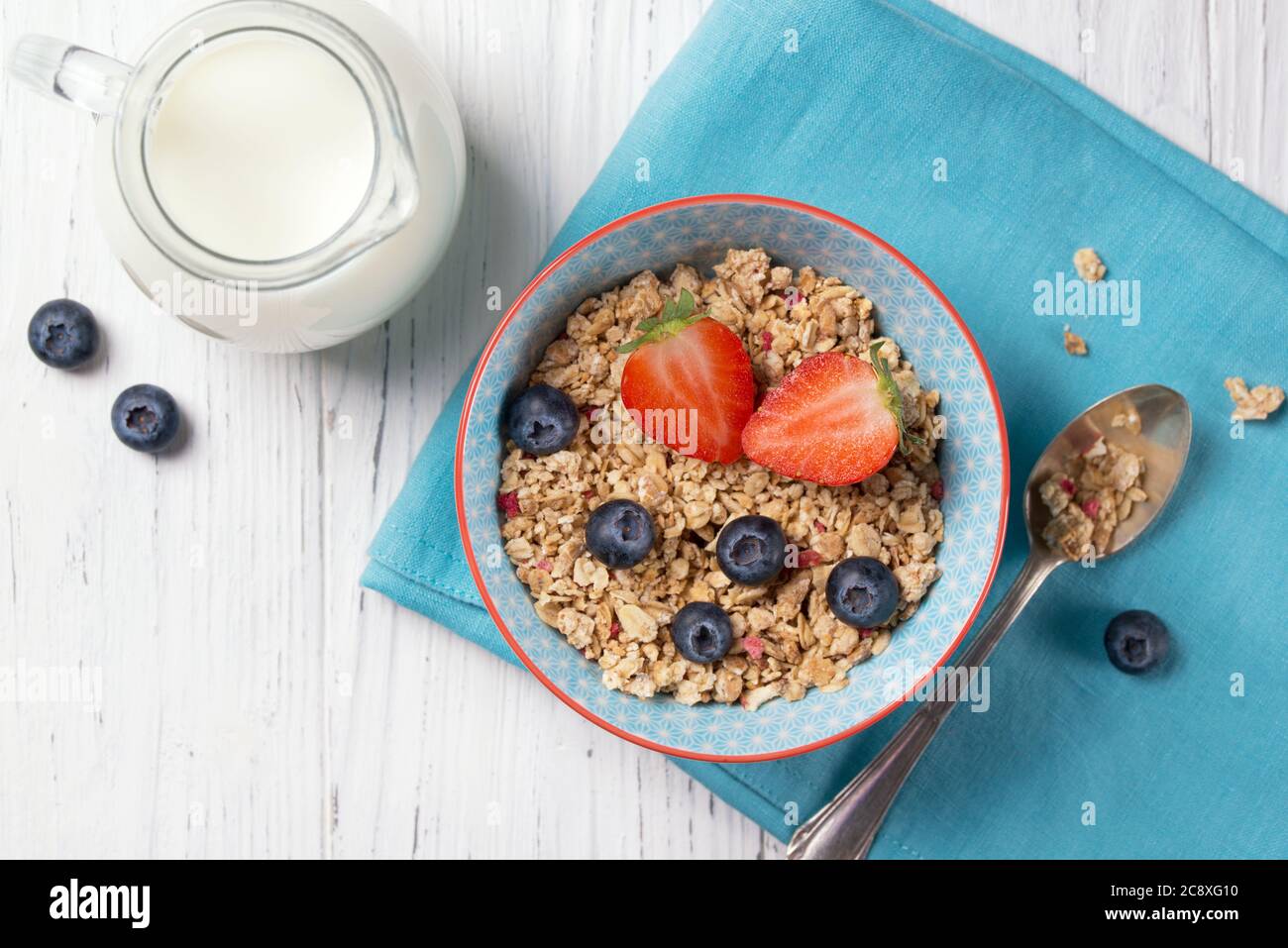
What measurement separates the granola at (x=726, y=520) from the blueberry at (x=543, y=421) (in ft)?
0.05

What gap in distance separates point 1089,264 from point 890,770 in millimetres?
472

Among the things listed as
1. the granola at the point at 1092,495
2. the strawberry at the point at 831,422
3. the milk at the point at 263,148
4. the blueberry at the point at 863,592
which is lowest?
the blueberry at the point at 863,592

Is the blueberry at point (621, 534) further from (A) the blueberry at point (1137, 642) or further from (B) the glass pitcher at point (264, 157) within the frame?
(A) the blueberry at point (1137, 642)

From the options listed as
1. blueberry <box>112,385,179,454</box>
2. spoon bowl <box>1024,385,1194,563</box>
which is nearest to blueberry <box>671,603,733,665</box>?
spoon bowl <box>1024,385,1194,563</box>

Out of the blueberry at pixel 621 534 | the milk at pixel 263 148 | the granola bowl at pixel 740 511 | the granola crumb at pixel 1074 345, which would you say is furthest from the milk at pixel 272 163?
the granola crumb at pixel 1074 345

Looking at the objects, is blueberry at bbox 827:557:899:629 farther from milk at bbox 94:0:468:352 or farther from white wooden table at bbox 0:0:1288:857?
milk at bbox 94:0:468:352

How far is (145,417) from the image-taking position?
3.32 ft

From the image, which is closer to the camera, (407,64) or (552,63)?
(407,64)

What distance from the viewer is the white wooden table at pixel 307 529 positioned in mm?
1021

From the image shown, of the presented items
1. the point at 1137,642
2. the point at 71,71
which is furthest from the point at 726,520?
the point at 71,71
